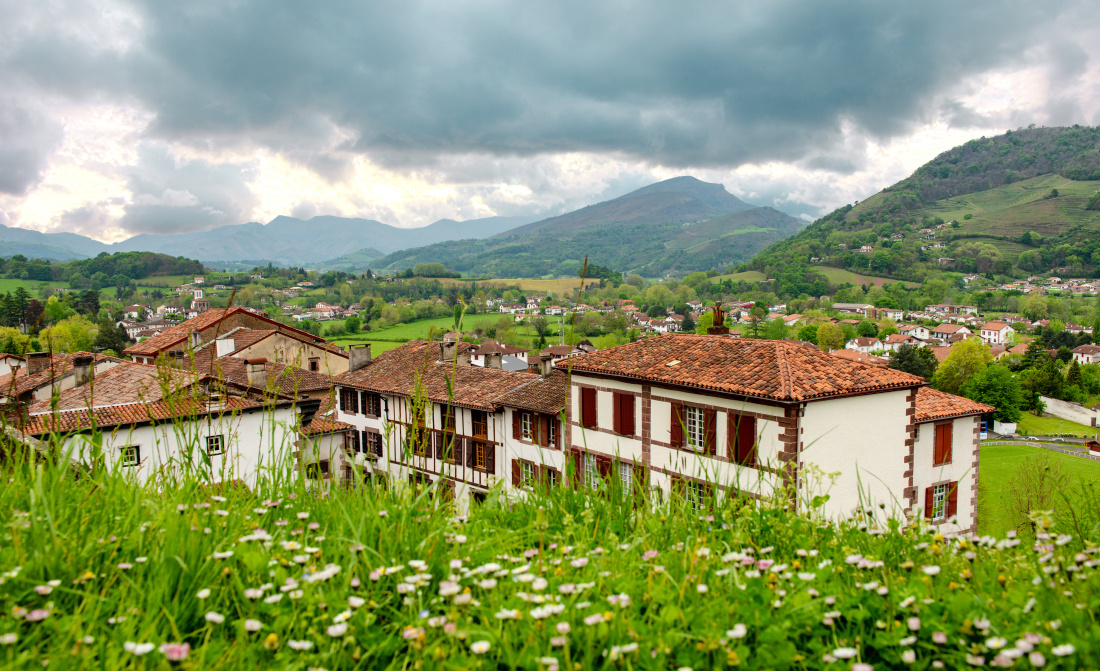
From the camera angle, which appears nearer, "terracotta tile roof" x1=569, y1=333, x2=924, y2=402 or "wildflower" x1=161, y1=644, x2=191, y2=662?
"wildflower" x1=161, y1=644, x2=191, y2=662

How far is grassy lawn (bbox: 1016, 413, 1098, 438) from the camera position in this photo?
265ft

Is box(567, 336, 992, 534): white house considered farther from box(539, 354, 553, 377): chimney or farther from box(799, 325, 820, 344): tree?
box(799, 325, 820, 344): tree

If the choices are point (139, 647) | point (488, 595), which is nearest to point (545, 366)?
point (488, 595)

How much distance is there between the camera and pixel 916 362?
9656cm

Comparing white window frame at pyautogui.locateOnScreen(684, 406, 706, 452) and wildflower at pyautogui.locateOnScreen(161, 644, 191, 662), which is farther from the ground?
wildflower at pyautogui.locateOnScreen(161, 644, 191, 662)

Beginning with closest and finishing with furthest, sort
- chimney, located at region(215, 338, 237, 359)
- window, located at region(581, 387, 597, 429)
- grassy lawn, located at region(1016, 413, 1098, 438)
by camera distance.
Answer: window, located at region(581, 387, 597, 429) → chimney, located at region(215, 338, 237, 359) → grassy lawn, located at region(1016, 413, 1098, 438)

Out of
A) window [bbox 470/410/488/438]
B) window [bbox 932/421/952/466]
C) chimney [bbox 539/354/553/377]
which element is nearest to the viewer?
window [bbox 932/421/952/466]

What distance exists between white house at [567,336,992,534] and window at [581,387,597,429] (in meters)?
0.03

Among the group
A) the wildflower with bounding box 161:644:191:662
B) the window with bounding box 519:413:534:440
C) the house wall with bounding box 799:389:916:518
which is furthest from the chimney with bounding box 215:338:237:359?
the wildflower with bounding box 161:644:191:662

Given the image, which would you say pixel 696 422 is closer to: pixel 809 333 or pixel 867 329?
pixel 809 333

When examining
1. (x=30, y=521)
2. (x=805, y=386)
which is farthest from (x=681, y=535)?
(x=805, y=386)

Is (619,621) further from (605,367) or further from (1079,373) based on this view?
(1079,373)

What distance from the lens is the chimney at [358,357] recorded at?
111 ft

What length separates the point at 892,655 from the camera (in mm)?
2367
